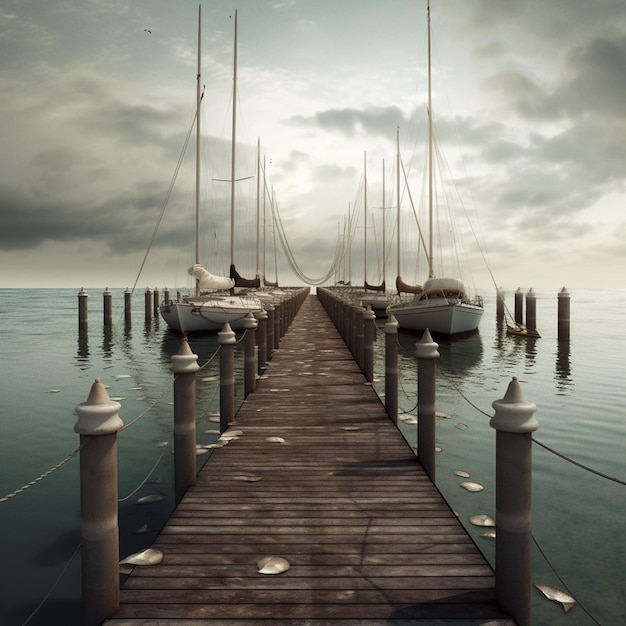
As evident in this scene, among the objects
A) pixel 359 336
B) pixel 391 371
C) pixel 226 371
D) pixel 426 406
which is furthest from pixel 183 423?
pixel 359 336

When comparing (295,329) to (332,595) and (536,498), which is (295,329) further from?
(332,595)

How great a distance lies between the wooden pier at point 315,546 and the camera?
313cm

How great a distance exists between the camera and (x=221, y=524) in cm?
430

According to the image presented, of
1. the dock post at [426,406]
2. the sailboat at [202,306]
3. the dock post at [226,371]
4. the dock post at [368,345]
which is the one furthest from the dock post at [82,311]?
the dock post at [426,406]

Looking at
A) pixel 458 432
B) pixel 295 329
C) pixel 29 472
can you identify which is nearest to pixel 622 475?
pixel 458 432

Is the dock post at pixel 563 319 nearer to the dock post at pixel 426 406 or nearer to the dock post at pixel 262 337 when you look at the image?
the dock post at pixel 262 337

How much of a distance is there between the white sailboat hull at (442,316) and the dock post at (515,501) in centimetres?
2310

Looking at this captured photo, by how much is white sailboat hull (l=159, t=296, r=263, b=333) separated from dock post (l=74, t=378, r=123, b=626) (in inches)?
895

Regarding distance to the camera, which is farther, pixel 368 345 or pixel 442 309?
pixel 442 309

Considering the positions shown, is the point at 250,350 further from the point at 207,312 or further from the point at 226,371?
the point at 207,312

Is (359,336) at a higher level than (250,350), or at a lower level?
higher

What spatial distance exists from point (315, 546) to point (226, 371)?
12.3 ft

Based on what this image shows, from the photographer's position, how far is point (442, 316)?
27.5 metres

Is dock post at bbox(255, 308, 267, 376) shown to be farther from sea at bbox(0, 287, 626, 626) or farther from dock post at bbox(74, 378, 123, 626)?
dock post at bbox(74, 378, 123, 626)
